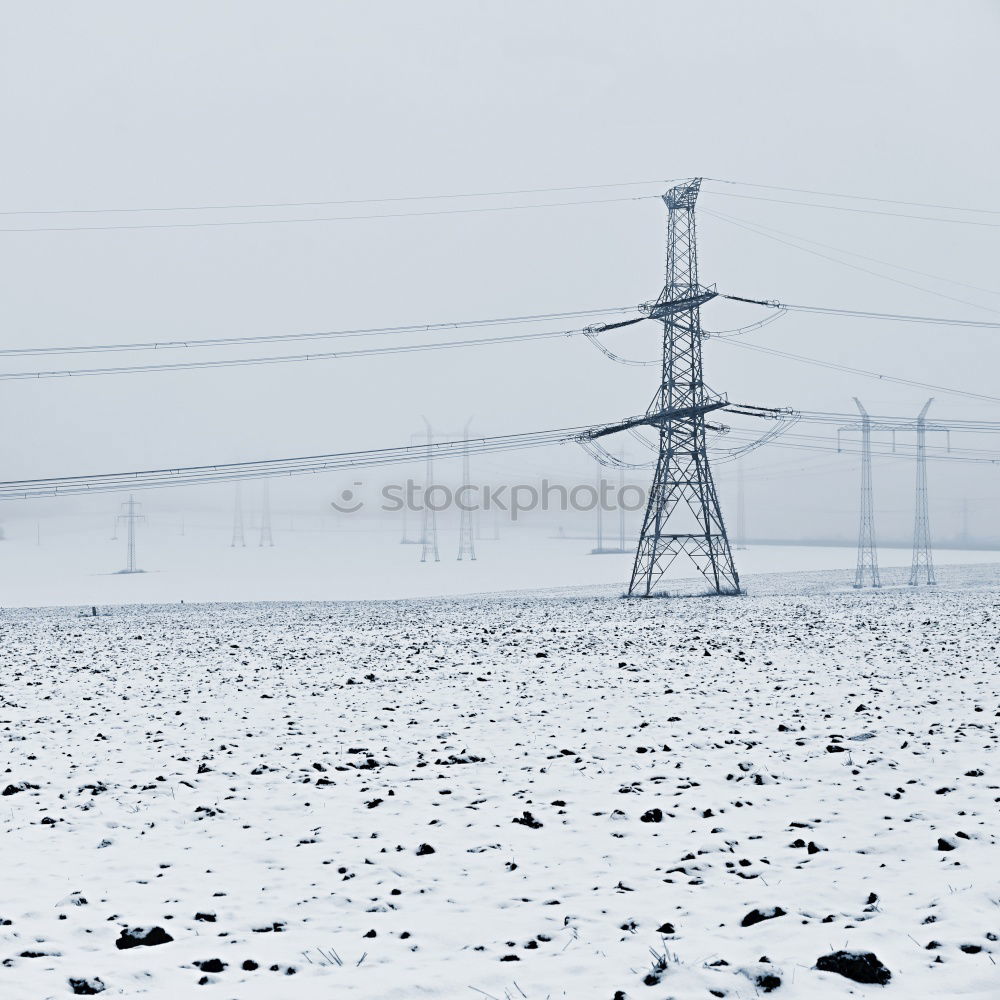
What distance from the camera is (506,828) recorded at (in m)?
8.28

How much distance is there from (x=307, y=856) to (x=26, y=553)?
131 metres

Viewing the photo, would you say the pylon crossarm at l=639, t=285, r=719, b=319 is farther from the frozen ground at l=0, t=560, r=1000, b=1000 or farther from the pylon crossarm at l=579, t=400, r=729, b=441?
the frozen ground at l=0, t=560, r=1000, b=1000

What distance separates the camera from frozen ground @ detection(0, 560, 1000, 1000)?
5453 millimetres

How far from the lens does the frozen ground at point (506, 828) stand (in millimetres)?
5453

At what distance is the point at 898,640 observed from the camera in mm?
20734

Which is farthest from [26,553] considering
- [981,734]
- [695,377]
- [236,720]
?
[981,734]

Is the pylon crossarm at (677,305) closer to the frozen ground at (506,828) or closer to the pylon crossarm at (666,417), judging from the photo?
the pylon crossarm at (666,417)

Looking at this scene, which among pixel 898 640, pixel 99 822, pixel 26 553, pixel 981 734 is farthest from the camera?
pixel 26 553

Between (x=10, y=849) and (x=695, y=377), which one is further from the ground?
(x=695, y=377)

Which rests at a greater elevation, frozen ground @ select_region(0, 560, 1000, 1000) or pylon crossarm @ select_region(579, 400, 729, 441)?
pylon crossarm @ select_region(579, 400, 729, 441)

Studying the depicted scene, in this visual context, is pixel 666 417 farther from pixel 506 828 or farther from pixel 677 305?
pixel 506 828

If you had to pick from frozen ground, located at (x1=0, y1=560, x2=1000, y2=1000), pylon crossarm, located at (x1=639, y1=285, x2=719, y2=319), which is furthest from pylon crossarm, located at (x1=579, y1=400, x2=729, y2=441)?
frozen ground, located at (x1=0, y1=560, x2=1000, y2=1000)

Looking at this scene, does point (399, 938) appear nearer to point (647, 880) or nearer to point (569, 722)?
point (647, 880)

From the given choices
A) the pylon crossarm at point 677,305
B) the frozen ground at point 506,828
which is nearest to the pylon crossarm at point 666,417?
the pylon crossarm at point 677,305
